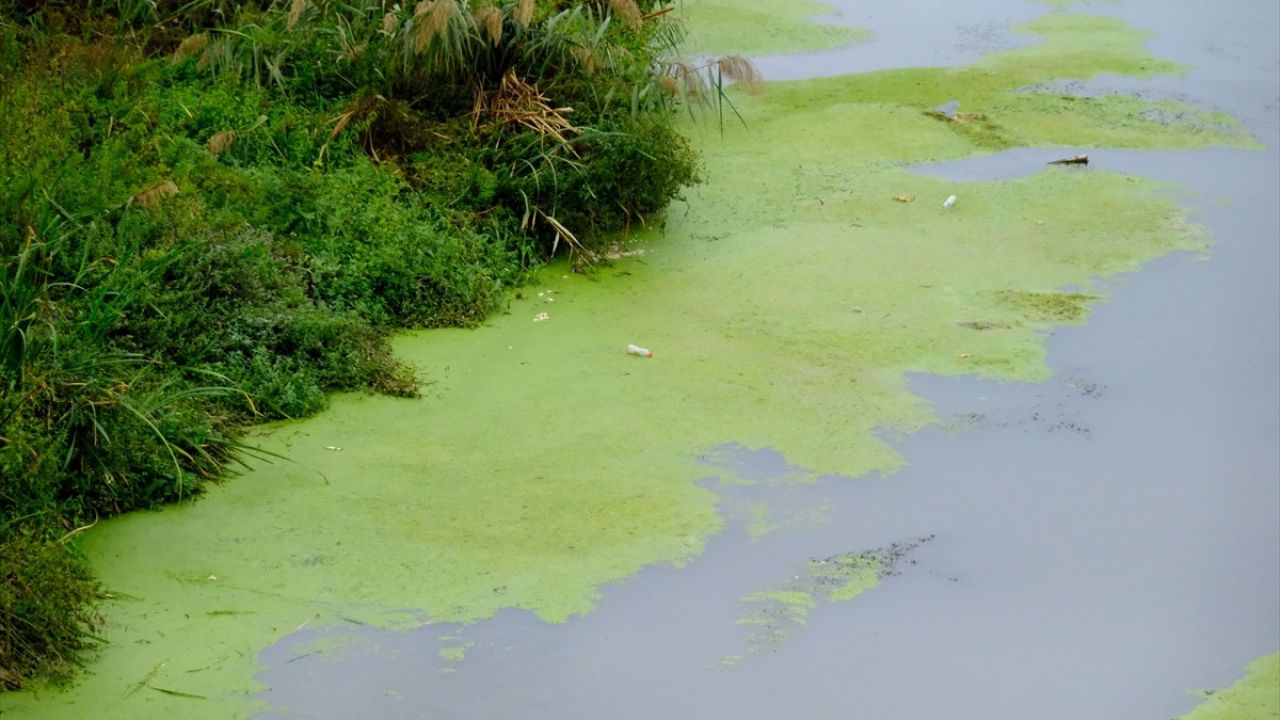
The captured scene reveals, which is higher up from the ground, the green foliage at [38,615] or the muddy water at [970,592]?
the green foliage at [38,615]

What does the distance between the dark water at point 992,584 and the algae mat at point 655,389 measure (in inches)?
4.1

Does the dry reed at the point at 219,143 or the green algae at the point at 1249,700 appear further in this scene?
the dry reed at the point at 219,143

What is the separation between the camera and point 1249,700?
3152 mm

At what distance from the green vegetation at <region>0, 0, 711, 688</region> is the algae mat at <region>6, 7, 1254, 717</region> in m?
0.13

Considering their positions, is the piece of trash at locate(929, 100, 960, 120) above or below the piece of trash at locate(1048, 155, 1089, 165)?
above

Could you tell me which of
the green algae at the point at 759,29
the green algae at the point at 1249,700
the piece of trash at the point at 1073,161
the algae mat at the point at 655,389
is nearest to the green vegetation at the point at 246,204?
the algae mat at the point at 655,389

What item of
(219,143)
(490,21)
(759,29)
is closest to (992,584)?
(490,21)

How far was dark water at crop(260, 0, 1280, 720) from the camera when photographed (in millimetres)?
3125

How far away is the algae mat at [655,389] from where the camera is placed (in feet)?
11.0

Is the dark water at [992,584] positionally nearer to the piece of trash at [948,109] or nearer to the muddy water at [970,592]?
the muddy water at [970,592]

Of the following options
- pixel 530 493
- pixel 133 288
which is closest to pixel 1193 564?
pixel 530 493

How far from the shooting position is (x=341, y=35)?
5.45 metres

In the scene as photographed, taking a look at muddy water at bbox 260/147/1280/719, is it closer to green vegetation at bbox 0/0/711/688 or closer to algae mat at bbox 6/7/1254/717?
algae mat at bbox 6/7/1254/717

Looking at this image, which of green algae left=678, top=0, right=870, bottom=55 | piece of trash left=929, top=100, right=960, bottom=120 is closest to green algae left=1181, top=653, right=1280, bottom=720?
piece of trash left=929, top=100, right=960, bottom=120
